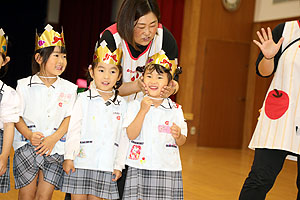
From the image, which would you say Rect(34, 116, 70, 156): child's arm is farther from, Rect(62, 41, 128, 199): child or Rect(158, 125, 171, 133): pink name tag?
Rect(158, 125, 171, 133): pink name tag

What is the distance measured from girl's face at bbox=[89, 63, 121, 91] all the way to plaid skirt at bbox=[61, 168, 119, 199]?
0.46 m

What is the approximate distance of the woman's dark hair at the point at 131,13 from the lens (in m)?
2.39

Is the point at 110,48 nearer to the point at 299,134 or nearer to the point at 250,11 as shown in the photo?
the point at 299,134

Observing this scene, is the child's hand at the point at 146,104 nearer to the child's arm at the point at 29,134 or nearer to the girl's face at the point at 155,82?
the girl's face at the point at 155,82

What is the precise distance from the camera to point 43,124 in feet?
7.80

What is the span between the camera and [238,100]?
8.59 meters

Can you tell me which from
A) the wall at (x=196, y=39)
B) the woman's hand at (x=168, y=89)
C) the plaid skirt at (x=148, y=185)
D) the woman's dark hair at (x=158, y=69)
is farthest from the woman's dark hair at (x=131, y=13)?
the wall at (x=196, y=39)

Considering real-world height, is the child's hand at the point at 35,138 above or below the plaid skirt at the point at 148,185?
above

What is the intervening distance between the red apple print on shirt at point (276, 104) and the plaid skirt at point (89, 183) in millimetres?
920

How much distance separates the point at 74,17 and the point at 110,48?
23.1 feet

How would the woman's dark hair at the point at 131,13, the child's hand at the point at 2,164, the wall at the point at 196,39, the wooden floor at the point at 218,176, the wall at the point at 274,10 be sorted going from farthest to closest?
the wall at the point at 196,39 → the wall at the point at 274,10 → the wooden floor at the point at 218,176 → the woman's dark hair at the point at 131,13 → the child's hand at the point at 2,164

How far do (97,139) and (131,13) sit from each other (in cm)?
72

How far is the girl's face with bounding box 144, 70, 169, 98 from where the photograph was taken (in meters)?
2.25

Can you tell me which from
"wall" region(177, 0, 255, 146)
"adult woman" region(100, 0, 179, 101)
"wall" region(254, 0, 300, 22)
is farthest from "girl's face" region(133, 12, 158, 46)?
"wall" region(177, 0, 255, 146)
